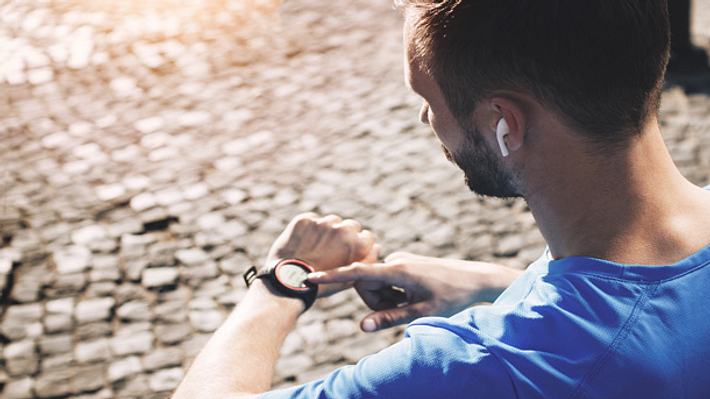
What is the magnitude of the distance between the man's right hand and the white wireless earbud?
2.02ft

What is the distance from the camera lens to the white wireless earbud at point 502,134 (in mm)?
1808

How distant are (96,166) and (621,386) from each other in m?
5.18

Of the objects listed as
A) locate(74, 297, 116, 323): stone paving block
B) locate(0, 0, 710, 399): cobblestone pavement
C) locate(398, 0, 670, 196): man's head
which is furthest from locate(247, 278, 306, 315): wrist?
locate(74, 297, 116, 323): stone paving block

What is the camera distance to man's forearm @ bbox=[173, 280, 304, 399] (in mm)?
1968

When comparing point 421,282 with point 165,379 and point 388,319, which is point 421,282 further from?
point 165,379

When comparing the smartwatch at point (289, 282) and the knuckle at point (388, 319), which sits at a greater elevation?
the smartwatch at point (289, 282)

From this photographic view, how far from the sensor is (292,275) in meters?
2.42

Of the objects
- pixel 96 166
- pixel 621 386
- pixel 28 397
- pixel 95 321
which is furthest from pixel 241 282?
pixel 621 386

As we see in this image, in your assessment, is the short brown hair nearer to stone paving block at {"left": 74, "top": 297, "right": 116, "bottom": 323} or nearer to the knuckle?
the knuckle

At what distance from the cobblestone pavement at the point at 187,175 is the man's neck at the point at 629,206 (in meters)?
2.77

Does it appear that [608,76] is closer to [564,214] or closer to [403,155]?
[564,214]

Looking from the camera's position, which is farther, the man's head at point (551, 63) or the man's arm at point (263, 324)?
the man's arm at point (263, 324)

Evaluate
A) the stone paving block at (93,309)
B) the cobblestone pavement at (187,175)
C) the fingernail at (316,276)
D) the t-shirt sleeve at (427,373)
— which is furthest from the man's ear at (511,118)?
the stone paving block at (93,309)

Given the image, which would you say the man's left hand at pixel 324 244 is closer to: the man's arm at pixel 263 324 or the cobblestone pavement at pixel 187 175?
the man's arm at pixel 263 324
